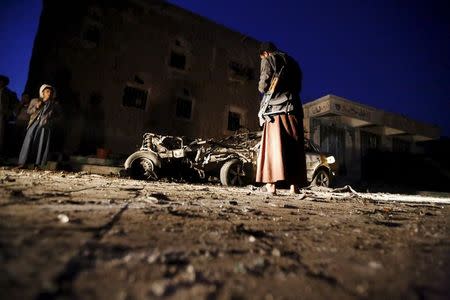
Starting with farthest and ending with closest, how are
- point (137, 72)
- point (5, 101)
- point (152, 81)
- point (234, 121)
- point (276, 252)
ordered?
point (234, 121)
point (152, 81)
point (137, 72)
point (5, 101)
point (276, 252)

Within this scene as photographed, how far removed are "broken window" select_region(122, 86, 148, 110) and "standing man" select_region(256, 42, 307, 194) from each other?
8934 millimetres

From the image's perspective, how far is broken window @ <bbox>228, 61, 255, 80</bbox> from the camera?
14.5 meters

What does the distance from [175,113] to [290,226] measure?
11465 mm

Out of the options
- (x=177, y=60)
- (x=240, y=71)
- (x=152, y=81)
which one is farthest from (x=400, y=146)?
(x=152, y=81)

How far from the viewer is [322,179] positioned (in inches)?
289

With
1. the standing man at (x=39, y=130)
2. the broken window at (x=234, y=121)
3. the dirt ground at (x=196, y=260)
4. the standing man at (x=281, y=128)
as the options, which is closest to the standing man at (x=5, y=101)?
the standing man at (x=39, y=130)

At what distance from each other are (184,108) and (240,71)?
15.0ft

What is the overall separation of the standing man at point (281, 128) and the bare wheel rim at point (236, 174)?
6.79 feet

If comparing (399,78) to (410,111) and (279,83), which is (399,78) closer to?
(410,111)

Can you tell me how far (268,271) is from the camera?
0.80 meters

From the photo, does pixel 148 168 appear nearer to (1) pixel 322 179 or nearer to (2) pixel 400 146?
(1) pixel 322 179

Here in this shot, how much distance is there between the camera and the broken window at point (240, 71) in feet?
47.6

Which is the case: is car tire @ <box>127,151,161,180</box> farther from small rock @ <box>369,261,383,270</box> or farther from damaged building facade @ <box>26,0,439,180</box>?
damaged building facade @ <box>26,0,439,180</box>

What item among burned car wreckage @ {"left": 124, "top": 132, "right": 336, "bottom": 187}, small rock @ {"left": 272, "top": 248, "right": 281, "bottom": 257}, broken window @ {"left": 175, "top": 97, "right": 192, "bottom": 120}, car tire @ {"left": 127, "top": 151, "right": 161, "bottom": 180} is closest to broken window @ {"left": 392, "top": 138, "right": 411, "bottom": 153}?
broken window @ {"left": 175, "top": 97, "right": 192, "bottom": 120}
